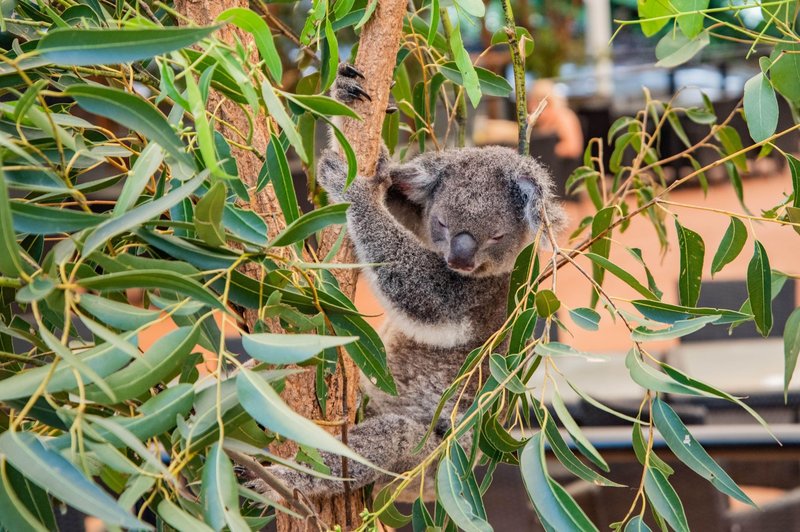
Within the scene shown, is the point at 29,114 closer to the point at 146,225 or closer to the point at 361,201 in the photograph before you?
the point at 146,225

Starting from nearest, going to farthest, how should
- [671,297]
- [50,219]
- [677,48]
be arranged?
[50,219] < [677,48] < [671,297]

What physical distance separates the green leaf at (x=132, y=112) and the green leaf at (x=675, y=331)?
50 cm

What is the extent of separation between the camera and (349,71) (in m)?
1.32

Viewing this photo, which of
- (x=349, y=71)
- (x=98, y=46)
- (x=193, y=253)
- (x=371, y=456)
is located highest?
(x=98, y=46)

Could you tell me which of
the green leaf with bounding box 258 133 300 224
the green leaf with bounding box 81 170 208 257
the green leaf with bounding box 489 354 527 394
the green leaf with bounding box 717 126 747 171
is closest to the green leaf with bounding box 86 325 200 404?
the green leaf with bounding box 81 170 208 257

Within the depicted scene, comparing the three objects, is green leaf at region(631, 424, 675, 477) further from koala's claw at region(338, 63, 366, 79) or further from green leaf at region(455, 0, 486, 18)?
koala's claw at region(338, 63, 366, 79)

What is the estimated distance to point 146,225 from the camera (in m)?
0.82

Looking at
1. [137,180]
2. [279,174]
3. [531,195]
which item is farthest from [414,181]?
[137,180]

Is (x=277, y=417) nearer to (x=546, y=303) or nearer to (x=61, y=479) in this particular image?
(x=61, y=479)

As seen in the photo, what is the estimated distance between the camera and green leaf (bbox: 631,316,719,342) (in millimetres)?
892

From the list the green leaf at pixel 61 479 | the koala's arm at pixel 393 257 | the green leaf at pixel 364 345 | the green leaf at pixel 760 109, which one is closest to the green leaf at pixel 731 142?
the green leaf at pixel 760 109

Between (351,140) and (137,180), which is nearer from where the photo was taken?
(137,180)

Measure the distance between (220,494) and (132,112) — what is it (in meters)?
0.33

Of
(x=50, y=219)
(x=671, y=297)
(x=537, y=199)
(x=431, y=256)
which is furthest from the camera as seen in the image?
(x=671, y=297)
